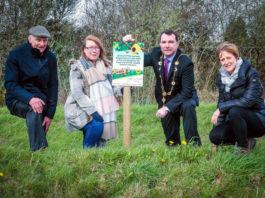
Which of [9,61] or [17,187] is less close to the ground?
[9,61]

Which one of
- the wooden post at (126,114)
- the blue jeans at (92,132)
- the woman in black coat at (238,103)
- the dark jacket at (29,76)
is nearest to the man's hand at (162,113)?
the wooden post at (126,114)

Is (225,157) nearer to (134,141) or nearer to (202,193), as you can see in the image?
(202,193)

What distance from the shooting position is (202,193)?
8.76 feet

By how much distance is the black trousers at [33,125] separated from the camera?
359 centimetres

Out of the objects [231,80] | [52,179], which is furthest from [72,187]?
[231,80]

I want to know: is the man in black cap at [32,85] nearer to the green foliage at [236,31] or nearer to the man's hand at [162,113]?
the man's hand at [162,113]

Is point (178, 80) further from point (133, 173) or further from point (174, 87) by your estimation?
point (133, 173)

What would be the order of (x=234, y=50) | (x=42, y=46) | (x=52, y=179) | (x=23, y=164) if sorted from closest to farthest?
(x=52, y=179) → (x=23, y=164) → (x=234, y=50) → (x=42, y=46)

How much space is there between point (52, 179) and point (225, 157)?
1975 mm

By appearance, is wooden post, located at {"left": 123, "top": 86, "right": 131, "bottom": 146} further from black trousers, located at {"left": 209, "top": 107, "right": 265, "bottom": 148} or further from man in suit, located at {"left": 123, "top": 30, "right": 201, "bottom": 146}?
black trousers, located at {"left": 209, "top": 107, "right": 265, "bottom": 148}

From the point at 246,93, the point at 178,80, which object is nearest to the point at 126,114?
the point at 178,80

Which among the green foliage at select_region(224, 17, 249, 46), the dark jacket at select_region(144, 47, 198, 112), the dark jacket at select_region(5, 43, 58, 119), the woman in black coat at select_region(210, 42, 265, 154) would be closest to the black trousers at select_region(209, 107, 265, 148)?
the woman in black coat at select_region(210, 42, 265, 154)

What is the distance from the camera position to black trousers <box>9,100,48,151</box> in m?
3.59

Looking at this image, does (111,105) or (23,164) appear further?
(111,105)
